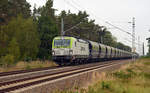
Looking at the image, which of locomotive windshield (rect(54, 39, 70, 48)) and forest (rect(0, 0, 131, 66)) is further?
forest (rect(0, 0, 131, 66))

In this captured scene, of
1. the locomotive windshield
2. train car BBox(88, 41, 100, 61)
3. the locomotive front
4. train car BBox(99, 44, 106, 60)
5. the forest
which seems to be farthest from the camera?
train car BBox(99, 44, 106, 60)

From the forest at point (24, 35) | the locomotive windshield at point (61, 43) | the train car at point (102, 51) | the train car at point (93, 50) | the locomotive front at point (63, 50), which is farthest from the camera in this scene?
the train car at point (102, 51)

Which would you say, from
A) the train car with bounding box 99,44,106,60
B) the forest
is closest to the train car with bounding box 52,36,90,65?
the forest

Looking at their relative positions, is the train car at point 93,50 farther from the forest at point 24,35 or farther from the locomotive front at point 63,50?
the locomotive front at point 63,50

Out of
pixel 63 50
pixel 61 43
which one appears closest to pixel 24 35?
pixel 61 43

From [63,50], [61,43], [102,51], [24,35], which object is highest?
[24,35]

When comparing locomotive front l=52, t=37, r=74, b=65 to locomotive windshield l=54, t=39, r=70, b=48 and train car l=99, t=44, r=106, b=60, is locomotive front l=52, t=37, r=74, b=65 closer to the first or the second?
locomotive windshield l=54, t=39, r=70, b=48

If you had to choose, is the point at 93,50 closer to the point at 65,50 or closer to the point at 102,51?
the point at 102,51

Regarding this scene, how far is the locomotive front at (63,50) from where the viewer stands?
24.8 meters

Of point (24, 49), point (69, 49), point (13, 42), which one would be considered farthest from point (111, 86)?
point (24, 49)

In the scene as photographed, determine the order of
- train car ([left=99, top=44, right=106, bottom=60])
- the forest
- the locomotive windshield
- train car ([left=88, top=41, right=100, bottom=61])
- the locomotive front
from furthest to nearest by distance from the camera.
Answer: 1. train car ([left=99, top=44, right=106, bottom=60])
2. train car ([left=88, top=41, right=100, bottom=61])
3. the forest
4. the locomotive windshield
5. the locomotive front

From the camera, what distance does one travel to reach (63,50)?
2508 centimetres

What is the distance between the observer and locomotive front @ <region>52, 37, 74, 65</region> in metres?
24.8

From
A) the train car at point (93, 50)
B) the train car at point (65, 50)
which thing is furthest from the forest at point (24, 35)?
the train car at point (65, 50)
